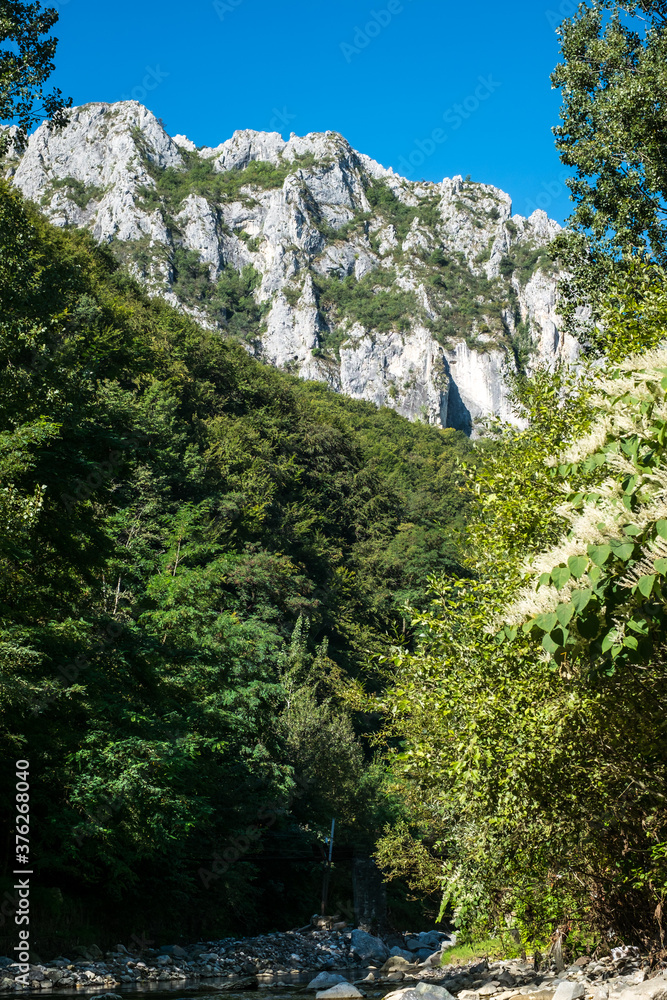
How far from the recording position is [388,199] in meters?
192

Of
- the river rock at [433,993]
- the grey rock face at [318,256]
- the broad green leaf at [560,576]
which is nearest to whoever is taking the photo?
the broad green leaf at [560,576]

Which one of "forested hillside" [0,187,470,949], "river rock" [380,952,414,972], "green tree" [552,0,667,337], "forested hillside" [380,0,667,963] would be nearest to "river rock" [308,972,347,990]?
"river rock" [380,952,414,972]

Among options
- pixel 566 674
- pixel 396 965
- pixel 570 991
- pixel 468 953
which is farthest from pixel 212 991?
pixel 566 674

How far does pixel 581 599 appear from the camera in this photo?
4504mm

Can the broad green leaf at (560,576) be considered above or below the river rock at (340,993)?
above

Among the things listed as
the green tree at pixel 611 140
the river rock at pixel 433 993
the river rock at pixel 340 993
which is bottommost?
the river rock at pixel 340 993

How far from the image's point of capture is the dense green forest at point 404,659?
22.4 ft

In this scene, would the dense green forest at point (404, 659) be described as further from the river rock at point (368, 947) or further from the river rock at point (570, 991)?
the river rock at point (368, 947)

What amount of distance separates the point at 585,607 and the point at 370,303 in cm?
16237

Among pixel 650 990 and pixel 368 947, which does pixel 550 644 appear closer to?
pixel 650 990

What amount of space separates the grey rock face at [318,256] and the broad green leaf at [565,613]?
446ft

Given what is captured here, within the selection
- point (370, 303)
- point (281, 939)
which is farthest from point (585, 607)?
point (370, 303)

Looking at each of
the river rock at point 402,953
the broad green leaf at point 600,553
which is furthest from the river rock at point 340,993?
the broad green leaf at point 600,553

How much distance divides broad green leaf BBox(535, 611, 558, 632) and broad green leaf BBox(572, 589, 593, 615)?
0.16 m
